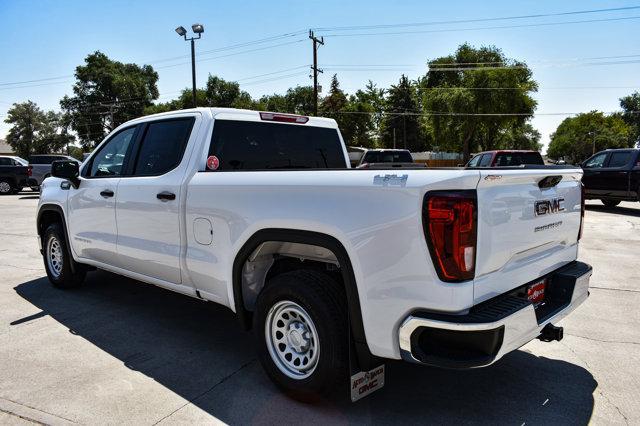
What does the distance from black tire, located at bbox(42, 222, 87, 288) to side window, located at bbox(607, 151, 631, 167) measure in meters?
14.3

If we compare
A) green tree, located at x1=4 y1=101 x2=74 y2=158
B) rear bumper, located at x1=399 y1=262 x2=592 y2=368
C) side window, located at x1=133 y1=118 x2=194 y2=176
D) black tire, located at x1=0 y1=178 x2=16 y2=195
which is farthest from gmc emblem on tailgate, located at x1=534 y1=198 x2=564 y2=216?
green tree, located at x1=4 y1=101 x2=74 y2=158

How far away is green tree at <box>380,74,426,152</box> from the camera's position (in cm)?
7675

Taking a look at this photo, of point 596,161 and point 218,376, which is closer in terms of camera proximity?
point 218,376

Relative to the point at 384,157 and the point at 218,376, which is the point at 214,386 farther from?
the point at 384,157

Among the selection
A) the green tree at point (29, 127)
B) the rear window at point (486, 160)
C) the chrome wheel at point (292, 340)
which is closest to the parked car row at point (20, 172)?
the rear window at point (486, 160)

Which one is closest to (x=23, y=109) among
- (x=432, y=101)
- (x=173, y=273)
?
(x=432, y=101)

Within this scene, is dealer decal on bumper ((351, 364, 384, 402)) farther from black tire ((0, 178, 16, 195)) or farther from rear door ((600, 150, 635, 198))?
black tire ((0, 178, 16, 195))

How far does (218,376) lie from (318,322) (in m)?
1.16

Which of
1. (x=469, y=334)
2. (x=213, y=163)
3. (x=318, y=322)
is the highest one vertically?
(x=213, y=163)

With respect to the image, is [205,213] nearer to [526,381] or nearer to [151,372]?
[151,372]

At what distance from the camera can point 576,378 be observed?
349cm

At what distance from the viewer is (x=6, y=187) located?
75.1 feet

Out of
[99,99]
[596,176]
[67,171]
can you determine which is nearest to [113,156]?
[67,171]

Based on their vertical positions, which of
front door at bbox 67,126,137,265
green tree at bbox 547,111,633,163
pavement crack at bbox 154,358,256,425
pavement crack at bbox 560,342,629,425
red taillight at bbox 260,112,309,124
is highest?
green tree at bbox 547,111,633,163
